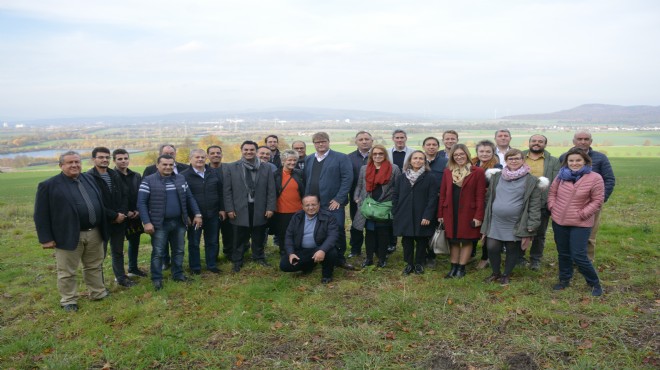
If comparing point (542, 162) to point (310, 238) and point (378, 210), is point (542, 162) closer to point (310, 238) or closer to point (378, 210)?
point (378, 210)

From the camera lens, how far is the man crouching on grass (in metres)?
6.81

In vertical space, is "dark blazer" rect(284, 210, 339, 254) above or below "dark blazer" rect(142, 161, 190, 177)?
below

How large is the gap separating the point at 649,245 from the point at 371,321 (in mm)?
6603

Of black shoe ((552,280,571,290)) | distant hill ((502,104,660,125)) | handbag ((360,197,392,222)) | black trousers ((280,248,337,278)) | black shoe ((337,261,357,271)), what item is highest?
distant hill ((502,104,660,125))

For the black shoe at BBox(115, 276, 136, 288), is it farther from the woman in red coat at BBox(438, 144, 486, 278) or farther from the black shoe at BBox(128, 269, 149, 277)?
the woman in red coat at BBox(438, 144, 486, 278)

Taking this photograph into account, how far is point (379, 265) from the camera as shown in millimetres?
7496

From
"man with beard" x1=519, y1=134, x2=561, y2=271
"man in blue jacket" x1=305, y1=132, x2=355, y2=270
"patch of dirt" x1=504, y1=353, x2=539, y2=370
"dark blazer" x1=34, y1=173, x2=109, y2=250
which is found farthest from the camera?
"man in blue jacket" x1=305, y1=132, x2=355, y2=270

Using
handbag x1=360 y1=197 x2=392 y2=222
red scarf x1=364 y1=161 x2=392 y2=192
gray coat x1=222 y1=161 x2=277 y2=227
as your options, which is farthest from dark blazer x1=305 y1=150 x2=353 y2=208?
gray coat x1=222 y1=161 x2=277 y2=227

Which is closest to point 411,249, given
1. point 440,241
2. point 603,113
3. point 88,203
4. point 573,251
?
point 440,241

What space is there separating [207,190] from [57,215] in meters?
2.23

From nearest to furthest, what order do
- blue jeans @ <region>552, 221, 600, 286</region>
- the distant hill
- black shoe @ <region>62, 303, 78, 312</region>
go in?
blue jeans @ <region>552, 221, 600, 286</region>, black shoe @ <region>62, 303, 78, 312</region>, the distant hill

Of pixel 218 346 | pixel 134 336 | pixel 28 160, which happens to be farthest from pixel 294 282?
pixel 28 160

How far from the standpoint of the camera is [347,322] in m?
5.36

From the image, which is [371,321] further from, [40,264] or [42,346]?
[40,264]
